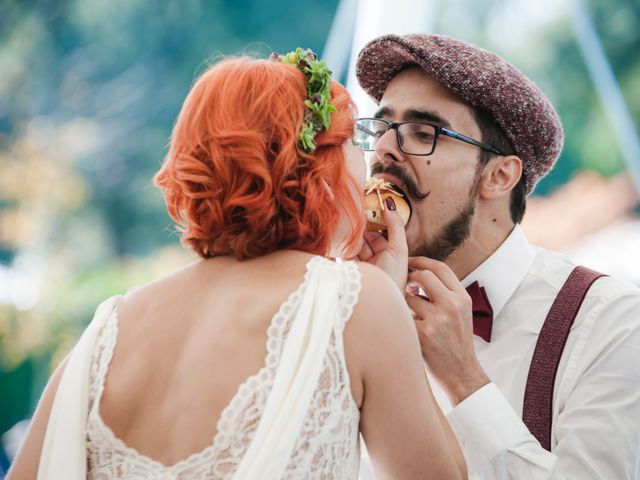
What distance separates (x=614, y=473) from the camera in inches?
61.3

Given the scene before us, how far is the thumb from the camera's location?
5.91 ft

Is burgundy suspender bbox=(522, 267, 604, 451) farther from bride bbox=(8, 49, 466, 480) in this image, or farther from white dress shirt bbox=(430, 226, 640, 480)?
bride bbox=(8, 49, 466, 480)

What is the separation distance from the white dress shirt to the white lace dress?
1.63 ft

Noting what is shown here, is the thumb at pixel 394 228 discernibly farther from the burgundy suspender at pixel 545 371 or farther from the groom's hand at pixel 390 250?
the burgundy suspender at pixel 545 371

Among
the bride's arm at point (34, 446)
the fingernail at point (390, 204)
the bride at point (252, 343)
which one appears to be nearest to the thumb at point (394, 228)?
the fingernail at point (390, 204)

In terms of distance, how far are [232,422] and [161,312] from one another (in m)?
0.25

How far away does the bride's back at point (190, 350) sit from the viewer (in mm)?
1125

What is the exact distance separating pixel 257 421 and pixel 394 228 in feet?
2.86

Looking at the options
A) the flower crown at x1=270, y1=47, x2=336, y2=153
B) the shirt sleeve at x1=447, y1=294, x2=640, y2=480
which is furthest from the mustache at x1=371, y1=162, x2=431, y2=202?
the flower crown at x1=270, y1=47, x2=336, y2=153

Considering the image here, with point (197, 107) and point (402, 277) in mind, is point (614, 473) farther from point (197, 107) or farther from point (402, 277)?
point (197, 107)

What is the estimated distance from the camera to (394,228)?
6.08 ft

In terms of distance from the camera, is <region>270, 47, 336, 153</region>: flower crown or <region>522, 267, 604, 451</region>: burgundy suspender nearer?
<region>270, 47, 336, 153</region>: flower crown

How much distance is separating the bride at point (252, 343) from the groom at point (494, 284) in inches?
13.5

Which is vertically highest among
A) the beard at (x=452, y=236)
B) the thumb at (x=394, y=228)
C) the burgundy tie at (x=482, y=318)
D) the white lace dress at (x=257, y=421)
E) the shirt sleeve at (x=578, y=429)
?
the thumb at (x=394, y=228)
